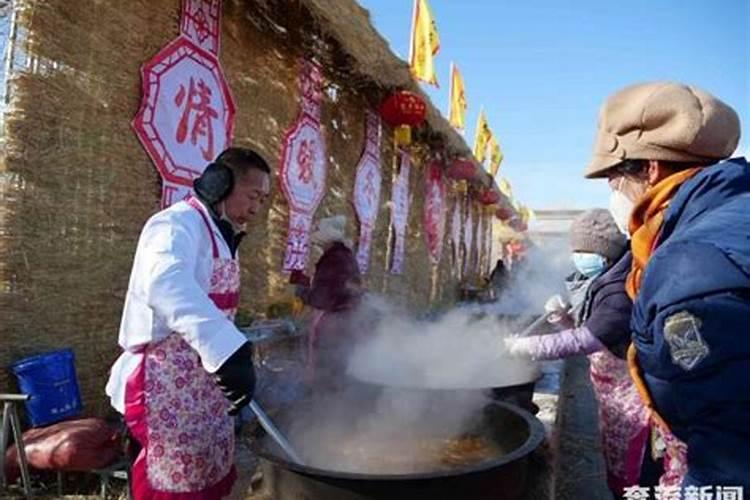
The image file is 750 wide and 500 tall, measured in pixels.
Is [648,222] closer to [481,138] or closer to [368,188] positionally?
[368,188]

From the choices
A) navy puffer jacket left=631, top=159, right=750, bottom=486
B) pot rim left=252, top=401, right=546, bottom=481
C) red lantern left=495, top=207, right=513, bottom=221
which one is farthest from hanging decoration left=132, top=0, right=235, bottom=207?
red lantern left=495, top=207, right=513, bottom=221

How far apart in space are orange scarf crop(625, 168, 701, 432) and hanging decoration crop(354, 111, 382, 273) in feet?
21.9

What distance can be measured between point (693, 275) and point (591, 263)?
8.97 feet

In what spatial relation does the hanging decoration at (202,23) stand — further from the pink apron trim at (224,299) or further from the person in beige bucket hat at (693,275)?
the person in beige bucket hat at (693,275)

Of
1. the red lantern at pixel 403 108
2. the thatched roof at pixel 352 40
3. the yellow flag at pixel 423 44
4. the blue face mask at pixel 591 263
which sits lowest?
the blue face mask at pixel 591 263

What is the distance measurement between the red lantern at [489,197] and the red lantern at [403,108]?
413 inches

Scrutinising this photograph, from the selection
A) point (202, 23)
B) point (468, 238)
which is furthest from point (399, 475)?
point (468, 238)

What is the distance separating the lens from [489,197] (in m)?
19.6

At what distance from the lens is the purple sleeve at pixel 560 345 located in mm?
3293

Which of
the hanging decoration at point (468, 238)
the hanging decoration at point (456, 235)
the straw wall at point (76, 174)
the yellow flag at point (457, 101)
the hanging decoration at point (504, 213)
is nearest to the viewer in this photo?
the straw wall at point (76, 174)

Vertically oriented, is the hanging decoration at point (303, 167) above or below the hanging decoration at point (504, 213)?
below

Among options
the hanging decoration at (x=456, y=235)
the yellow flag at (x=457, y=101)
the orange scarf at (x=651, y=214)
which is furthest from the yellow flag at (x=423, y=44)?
the orange scarf at (x=651, y=214)

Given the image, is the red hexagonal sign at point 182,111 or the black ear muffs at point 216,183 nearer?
the black ear muffs at point 216,183

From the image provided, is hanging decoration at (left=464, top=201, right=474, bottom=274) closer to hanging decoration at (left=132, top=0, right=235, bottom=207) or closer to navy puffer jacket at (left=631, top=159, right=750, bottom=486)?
hanging decoration at (left=132, top=0, right=235, bottom=207)
